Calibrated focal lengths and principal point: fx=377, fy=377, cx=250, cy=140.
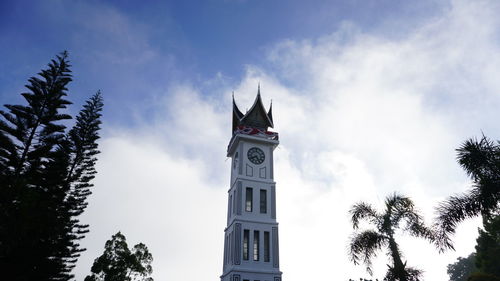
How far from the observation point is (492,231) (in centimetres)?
3450

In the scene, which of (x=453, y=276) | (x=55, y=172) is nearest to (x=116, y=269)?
(x=55, y=172)

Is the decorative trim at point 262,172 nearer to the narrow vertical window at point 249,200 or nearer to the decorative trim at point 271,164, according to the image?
the decorative trim at point 271,164

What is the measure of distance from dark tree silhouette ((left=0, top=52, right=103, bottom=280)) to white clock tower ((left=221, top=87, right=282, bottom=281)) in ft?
34.4

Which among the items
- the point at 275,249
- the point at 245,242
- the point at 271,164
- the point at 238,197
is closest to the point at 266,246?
the point at 275,249

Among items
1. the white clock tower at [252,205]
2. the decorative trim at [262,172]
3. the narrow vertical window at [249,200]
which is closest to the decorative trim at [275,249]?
the white clock tower at [252,205]

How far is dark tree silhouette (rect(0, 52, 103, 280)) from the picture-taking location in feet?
57.3

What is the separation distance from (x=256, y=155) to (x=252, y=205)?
15.5ft

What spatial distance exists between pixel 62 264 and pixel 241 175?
46.1 feet

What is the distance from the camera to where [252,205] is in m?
29.1

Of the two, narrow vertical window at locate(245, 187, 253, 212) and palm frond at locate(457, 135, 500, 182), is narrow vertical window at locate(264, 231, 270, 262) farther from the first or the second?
palm frond at locate(457, 135, 500, 182)

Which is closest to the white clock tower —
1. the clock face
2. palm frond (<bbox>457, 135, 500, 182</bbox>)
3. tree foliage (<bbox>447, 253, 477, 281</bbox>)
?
the clock face

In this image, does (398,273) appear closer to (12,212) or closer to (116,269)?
(12,212)

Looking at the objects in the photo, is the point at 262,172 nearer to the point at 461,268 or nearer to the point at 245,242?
the point at 245,242

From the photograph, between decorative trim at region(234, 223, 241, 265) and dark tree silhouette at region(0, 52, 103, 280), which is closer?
dark tree silhouette at region(0, 52, 103, 280)
